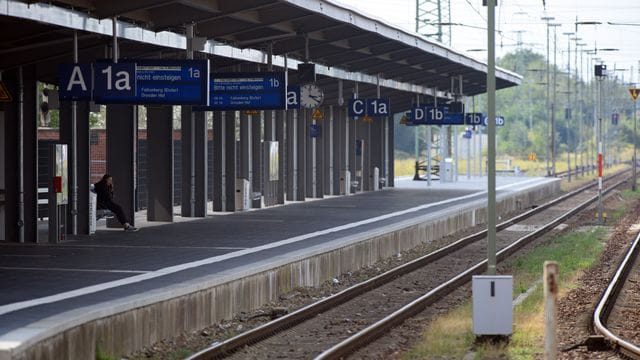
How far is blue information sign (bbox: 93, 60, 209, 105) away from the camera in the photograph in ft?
78.3

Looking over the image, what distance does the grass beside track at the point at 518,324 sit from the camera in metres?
15.2

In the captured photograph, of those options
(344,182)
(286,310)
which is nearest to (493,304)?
(286,310)

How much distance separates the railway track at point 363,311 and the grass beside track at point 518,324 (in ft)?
2.24

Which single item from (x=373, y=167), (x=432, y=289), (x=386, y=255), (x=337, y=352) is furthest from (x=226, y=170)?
(x=337, y=352)

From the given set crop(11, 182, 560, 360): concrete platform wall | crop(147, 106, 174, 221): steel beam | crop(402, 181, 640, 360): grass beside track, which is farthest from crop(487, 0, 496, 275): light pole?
crop(147, 106, 174, 221): steel beam

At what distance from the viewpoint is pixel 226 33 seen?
95.8ft

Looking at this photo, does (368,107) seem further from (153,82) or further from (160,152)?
(153,82)

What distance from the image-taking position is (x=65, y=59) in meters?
27.3

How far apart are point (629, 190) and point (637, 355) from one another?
183ft

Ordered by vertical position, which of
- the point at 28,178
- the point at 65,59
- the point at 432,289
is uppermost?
the point at 65,59

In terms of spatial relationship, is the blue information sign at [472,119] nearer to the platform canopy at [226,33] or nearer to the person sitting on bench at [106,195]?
the platform canopy at [226,33]

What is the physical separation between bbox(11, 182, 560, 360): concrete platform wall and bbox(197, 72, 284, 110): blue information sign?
3552 mm

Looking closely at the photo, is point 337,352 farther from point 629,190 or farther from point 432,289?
point 629,190

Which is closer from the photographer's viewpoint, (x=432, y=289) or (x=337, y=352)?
(x=337, y=352)
